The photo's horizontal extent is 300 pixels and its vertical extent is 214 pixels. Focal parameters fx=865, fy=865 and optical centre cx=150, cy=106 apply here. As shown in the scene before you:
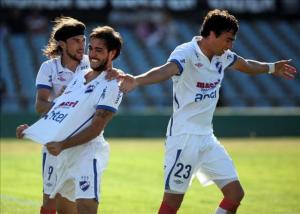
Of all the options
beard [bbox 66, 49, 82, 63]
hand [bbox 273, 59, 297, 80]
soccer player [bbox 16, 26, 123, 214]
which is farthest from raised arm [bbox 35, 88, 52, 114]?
hand [bbox 273, 59, 297, 80]

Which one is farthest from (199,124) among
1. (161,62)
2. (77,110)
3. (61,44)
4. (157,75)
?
(161,62)

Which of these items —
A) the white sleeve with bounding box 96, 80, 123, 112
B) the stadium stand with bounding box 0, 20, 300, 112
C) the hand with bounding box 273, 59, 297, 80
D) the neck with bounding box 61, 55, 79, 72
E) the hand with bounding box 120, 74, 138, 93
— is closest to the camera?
the hand with bounding box 120, 74, 138, 93

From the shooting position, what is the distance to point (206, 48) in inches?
369

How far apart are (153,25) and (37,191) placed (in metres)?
22.6

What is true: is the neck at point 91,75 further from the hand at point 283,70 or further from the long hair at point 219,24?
the hand at point 283,70

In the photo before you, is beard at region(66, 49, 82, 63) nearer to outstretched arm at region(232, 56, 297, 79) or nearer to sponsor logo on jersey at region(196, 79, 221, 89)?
sponsor logo on jersey at region(196, 79, 221, 89)

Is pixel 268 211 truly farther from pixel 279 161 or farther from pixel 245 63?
pixel 279 161

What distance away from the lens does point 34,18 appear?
34562mm

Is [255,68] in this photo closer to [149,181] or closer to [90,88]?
[90,88]

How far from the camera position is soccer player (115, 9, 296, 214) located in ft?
30.4

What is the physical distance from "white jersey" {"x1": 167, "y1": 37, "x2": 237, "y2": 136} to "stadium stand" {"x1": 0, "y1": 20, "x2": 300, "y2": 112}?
797 inches

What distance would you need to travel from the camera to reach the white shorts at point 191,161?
9.28 metres

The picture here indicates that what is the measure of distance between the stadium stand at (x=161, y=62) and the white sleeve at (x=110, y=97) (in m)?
21.3

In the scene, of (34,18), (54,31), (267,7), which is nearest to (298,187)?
(54,31)
